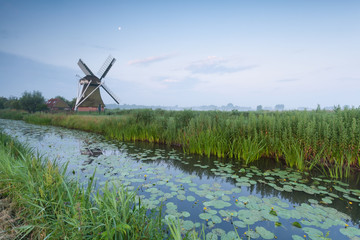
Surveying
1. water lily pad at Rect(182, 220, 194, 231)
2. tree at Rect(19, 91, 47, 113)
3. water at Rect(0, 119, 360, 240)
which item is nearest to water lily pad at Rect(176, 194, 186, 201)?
water at Rect(0, 119, 360, 240)

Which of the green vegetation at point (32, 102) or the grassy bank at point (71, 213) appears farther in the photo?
the green vegetation at point (32, 102)

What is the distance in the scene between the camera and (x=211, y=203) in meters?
3.19

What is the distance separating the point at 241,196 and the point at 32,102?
4392cm

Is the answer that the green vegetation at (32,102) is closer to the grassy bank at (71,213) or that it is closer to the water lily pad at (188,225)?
the grassy bank at (71,213)

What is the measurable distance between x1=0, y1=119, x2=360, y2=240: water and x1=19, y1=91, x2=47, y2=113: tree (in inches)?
1496

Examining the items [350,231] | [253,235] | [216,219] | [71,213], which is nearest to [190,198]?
[216,219]

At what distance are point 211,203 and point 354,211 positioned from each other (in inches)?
96.7

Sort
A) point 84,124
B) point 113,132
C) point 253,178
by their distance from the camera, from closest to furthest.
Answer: point 253,178 → point 113,132 → point 84,124

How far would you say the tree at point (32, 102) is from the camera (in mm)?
34594

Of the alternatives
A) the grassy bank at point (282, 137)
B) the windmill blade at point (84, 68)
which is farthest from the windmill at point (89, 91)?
the grassy bank at point (282, 137)

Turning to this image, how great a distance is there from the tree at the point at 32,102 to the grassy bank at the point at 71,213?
131 ft

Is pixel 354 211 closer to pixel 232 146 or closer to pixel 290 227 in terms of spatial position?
pixel 290 227

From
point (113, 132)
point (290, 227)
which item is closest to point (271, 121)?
point (290, 227)

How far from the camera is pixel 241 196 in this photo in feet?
11.6
